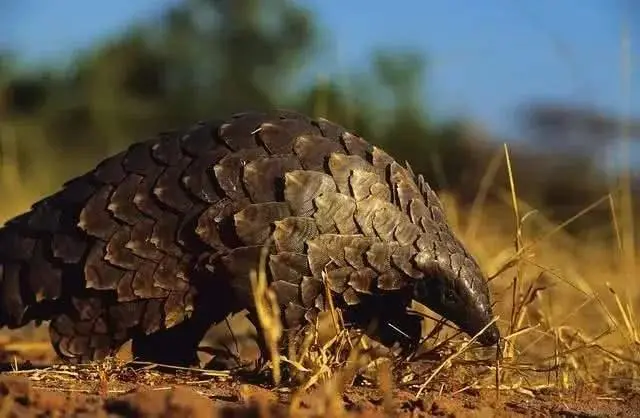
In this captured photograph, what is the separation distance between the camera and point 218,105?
58.5 feet

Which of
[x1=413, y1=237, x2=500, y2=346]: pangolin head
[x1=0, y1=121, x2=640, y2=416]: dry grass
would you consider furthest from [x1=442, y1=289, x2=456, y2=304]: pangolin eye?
[x1=0, y1=121, x2=640, y2=416]: dry grass

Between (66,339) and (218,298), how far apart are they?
1.53ft

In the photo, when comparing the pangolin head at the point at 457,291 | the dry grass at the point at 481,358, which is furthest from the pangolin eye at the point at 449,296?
the dry grass at the point at 481,358

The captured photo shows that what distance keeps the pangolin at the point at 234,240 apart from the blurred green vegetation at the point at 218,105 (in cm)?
216

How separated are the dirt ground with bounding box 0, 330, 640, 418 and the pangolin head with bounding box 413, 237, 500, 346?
157mm

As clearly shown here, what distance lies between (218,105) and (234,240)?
1553 centimetres

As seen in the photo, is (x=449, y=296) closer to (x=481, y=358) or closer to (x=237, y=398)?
(x=481, y=358)

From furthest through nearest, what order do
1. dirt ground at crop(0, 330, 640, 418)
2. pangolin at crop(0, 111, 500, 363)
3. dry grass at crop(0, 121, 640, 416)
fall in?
pangolin at crop(0, 111, 500, 363), dry grass at crop(0, 121, 640, 416), dirt ground at crop(0, 330, 640, 418)

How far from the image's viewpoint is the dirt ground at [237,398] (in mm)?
1823

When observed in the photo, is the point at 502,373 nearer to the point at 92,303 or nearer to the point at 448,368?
the point at 448,368

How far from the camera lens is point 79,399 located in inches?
79.4

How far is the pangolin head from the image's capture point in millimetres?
2592

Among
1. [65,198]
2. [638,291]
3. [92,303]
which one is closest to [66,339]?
[92,303]

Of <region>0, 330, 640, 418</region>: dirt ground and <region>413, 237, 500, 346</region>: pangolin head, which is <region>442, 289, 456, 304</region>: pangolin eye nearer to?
<region>413, 237, 500, 346</region>: pangolin head
